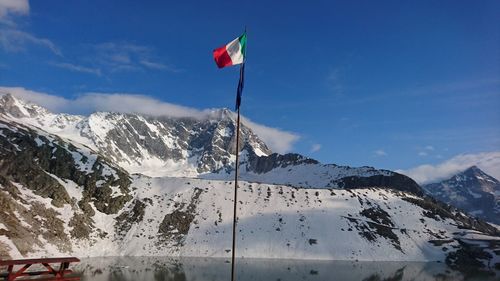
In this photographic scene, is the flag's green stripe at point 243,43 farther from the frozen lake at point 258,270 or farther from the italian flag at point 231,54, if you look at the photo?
the frozen lake at point 258,270

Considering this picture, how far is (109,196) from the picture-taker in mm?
159625

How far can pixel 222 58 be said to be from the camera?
27.5 m

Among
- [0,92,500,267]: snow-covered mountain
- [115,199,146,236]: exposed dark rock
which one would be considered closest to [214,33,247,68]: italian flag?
[0,92,500,267]: snow-covered mountain

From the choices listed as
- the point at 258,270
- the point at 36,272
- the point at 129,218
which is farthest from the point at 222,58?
the point at 129,218

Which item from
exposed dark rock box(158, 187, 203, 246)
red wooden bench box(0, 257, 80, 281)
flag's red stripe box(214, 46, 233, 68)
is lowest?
red wooden bench box(0, 257, 80, 281)

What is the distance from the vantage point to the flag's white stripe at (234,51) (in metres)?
27.4

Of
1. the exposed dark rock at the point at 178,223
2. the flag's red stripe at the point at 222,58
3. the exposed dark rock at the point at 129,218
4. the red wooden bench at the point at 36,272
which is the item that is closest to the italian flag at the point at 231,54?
the flag's red stripe at the point at 222,58

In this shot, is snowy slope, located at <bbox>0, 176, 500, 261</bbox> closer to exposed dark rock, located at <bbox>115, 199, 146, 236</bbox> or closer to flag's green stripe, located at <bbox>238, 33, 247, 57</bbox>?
exposed dark rock, located at <bbox>115, 199, 146, 236</bbox>

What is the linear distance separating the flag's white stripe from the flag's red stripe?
0.20 meters

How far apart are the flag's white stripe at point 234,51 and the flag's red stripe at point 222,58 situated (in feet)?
0.65

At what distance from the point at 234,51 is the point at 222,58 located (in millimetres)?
819

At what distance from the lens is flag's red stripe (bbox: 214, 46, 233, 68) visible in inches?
1079

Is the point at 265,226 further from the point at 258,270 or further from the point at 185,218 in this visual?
the point at 258,270

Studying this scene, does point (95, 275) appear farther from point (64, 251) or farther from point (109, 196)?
point (109, 196)
